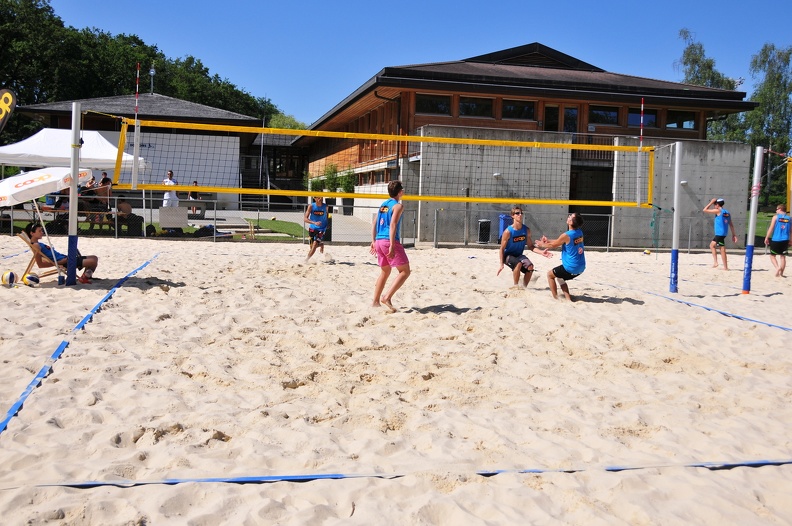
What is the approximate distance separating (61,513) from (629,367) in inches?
156

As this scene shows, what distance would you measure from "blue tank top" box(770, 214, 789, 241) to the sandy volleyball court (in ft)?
15.3

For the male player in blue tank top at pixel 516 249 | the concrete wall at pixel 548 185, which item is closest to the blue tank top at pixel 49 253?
the male player in blue tank top at pixel 516 249

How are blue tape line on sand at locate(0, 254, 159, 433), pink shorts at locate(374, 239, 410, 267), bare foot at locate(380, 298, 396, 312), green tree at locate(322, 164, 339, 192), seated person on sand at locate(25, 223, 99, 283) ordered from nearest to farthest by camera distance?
blue tape line on sand at locate(0, 254, 159, 433), bare foot at locate(380, 298, 396, 312), pink shorts at locate(374, 239, 410, 267), seated person on sand at locate(25, 223, 99, 283), green tree at locate(322, 164, 339, 192)

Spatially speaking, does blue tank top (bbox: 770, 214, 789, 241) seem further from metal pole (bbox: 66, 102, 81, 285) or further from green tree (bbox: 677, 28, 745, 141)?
green tree (bbox: 677, 28, 745, 141)

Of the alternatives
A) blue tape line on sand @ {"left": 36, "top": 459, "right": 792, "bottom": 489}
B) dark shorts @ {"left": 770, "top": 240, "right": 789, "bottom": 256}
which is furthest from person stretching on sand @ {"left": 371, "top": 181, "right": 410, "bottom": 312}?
dark shorts @ {"left": 770, "top": 240, "right": 789, "bottom": 256}

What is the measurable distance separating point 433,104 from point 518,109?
10.8ft

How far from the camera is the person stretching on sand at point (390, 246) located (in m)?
6.64

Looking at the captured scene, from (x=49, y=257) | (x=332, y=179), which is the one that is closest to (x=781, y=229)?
(x=49, y=257)

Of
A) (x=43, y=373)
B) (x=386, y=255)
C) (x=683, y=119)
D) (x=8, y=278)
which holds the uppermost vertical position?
(x=683, y=119)

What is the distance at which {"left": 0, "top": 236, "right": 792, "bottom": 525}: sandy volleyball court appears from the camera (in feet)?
8.80

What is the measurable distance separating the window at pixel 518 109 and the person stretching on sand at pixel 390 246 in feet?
58.5

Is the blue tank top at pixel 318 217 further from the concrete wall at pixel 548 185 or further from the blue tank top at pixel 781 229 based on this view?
the blue tank top at pixel 781 229

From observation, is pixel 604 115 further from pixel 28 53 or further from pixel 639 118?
pixel 28 53

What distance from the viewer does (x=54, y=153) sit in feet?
53.2
